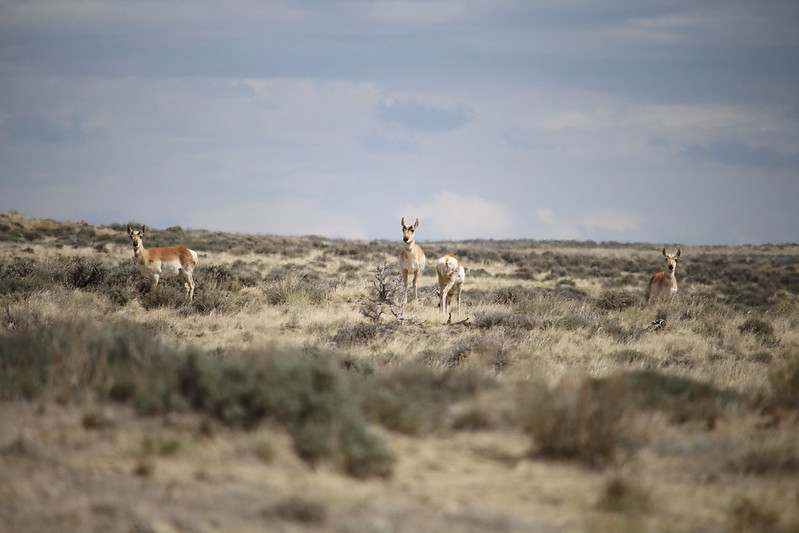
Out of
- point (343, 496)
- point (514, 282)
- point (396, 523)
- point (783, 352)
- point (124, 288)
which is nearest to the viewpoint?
point (396, 523)

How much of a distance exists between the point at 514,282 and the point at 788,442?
78.7 feet

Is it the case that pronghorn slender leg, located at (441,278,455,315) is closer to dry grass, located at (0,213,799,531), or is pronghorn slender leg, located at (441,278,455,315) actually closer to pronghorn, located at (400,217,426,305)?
pronghorn, located at (400,217,426,305)

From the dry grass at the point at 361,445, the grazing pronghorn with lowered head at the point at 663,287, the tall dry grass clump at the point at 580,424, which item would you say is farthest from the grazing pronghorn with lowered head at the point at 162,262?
the grazing pronghorn with lowered head at the point at 663,287

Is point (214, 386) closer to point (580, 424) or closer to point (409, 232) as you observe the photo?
point (580, 424)

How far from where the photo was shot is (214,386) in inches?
210

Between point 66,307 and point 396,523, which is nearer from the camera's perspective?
point 396,523

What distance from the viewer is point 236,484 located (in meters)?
4.37

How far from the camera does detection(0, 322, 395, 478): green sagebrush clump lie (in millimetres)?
4758

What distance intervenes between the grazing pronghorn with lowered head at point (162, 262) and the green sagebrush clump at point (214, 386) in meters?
8.82

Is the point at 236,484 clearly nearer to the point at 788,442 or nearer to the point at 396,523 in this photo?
the point at 396,523

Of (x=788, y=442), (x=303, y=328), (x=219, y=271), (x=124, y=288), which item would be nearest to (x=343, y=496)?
(x=788, y=442)

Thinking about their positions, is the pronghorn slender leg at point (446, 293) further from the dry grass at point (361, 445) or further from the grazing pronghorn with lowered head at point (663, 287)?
the dry grass at point (361, 445)

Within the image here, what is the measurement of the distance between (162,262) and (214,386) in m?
11.4

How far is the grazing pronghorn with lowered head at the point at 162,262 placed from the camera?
15.5 m
